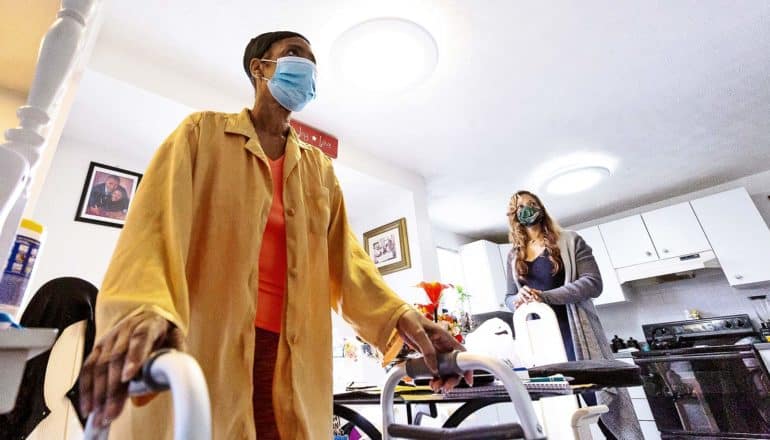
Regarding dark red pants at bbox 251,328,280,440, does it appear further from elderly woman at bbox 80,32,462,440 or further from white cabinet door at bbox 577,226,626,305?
white cabinet door at bbox 577,226,626,305

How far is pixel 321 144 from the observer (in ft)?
7.77

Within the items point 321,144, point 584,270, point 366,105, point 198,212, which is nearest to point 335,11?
point 366,105

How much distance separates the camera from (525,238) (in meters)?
2.02

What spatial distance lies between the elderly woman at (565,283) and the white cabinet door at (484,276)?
2076mm

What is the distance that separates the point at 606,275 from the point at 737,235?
43.9 inches

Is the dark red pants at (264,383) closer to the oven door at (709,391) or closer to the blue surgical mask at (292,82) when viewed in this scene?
the blue surgical mask at (292,82)

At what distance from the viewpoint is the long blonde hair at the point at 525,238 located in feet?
6.07

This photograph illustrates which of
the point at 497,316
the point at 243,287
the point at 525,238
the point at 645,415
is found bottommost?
the point at 645,415

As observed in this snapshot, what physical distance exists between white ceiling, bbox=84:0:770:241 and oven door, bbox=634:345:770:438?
64.2 inches

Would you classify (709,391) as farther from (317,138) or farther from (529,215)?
(317,138)

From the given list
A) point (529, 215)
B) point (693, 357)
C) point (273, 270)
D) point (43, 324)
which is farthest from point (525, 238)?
point (693, 357)

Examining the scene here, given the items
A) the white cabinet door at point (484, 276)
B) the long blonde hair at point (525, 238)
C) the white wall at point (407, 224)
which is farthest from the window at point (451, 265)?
the long blonde hair at point (525, 238)

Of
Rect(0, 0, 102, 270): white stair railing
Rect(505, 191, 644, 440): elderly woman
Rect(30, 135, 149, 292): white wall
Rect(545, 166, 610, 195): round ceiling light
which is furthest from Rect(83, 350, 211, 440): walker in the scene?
Rect(545, 166, 610, 195): round ceiling light

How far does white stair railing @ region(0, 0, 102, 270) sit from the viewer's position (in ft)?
1.22
